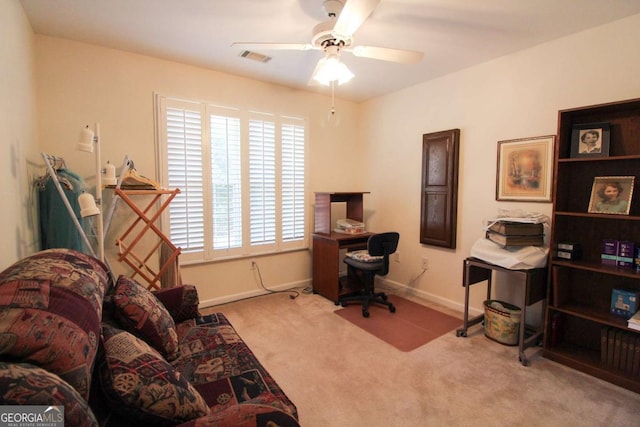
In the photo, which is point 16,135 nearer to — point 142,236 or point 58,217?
point 58,217

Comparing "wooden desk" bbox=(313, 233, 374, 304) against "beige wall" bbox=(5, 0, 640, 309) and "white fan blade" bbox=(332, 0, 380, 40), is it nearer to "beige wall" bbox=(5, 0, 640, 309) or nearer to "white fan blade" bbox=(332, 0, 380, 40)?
"beige wall" bbox=(5, 0, 640, 309)

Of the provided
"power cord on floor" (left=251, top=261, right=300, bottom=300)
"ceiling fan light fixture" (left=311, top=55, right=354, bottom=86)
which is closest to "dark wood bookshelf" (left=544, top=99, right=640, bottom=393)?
"ceiling fan light fixture" (left=311, top=55, right=354, bottom=86)

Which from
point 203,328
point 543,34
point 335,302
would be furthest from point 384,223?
point 203,328

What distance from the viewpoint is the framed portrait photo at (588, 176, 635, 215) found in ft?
7.07

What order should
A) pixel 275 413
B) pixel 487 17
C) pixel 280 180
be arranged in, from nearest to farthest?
pixel 275 413 < pixel 487 17 < pixel 280 180

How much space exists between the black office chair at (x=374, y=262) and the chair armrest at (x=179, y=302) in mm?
1719

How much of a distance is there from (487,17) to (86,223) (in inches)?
134

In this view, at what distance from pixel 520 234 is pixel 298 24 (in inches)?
96.0

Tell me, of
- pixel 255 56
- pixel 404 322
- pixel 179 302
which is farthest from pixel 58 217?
pixel 404 322

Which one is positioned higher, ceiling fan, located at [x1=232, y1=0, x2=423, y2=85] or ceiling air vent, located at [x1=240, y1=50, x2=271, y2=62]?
ceiling air vent, located at [x1=240, y1=50, x2=271, y2=62]

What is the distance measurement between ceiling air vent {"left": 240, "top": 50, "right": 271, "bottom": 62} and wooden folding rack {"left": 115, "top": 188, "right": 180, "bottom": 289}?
1.42m

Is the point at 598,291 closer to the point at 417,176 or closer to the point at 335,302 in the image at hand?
the point at 417,176

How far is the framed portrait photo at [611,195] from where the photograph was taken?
215 centimetres

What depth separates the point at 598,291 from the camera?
2.44m
